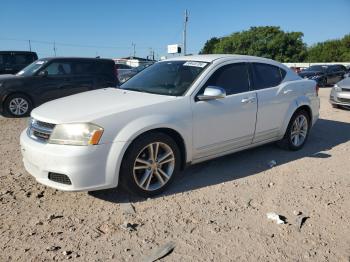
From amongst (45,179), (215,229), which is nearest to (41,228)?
(45,179)

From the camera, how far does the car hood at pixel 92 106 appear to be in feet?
12.1

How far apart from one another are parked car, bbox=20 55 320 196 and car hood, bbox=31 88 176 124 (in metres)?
0.01

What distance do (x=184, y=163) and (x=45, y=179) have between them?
1608mm

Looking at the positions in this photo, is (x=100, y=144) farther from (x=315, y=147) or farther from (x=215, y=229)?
(x=315, y=147)

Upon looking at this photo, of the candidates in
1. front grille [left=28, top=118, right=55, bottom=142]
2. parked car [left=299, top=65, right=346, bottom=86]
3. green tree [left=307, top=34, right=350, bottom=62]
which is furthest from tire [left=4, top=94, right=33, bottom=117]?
green tree [left=307, top=34, right=350, bottom=62]

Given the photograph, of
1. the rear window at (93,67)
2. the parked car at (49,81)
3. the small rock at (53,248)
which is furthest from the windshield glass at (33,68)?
the small rock at (53,248)

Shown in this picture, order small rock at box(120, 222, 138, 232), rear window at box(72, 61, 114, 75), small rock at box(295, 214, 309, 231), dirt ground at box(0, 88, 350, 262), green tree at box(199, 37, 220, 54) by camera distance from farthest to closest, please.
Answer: green tree at box(199, 37, 220, 54) → rear window at box(72, 61, 114, 75) → small rock at box(295, 214, 309, 231) → small rock at box(120, 222, 138, 232) → dirt ground at box(0, 88, 350, 262)

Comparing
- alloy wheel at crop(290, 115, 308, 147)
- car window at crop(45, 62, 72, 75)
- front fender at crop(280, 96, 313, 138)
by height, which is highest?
car window at crop(45, 62, 72, 75)

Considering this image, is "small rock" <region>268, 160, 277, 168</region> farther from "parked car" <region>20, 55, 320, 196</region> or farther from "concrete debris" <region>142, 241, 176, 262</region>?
"concrete debris" <region>142, 241, 176, 262</region>

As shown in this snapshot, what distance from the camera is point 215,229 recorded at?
3.42 metres

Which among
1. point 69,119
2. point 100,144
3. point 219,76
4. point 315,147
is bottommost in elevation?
point 315,147

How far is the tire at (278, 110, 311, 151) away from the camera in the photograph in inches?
231

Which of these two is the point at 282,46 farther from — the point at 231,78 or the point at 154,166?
the point at 154,166

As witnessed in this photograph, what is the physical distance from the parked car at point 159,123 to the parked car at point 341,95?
553 cm
